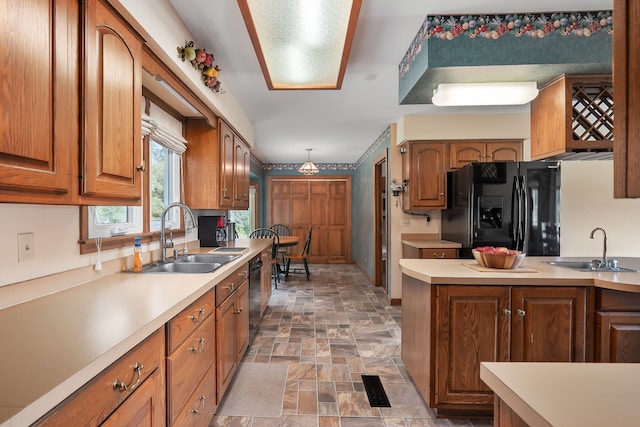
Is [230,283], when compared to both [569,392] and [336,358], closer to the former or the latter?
[336,358]

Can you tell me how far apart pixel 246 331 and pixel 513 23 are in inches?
119

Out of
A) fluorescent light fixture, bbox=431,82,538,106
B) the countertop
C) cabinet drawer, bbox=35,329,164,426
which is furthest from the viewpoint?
fluorescent light fixture, bbox=431,82,538,106

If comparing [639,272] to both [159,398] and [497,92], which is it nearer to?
[497,92]

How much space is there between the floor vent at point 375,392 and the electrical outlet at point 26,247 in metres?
2.01

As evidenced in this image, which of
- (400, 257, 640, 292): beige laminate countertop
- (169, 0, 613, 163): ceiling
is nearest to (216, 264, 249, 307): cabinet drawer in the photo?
(400, 257, 640, 292): beige laminate countertop

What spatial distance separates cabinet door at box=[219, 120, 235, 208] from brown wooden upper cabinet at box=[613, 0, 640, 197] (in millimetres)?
2767

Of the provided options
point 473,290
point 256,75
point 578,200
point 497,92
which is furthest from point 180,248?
point 578,200

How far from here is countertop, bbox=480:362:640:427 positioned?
55 cm

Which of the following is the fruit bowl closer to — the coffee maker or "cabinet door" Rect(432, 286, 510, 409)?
"cabinet door" Rect(432, 286, 510, 409)

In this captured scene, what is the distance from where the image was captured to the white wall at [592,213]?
3365 millimetres

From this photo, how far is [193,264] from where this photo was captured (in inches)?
86.0

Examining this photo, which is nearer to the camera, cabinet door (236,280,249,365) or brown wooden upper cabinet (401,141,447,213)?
cabinet door (236,280,249,365)

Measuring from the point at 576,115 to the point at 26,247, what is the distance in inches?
127

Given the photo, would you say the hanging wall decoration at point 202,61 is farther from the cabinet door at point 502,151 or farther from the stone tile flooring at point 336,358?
the cabinet door at point 502,151
